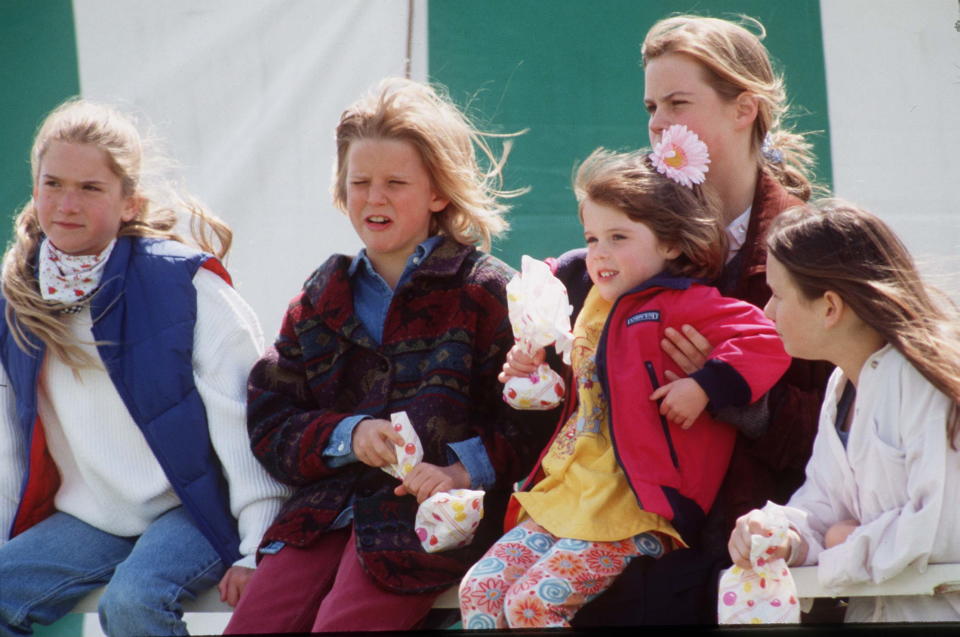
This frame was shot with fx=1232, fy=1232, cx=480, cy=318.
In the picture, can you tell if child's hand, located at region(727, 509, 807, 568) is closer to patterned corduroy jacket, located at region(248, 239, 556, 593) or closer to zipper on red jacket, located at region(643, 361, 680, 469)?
zipper on red jacket, located at region(643, 361, 680, 469)

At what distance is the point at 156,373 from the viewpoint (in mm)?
2656

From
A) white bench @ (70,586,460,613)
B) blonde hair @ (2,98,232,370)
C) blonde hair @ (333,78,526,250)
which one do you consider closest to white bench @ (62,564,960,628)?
blonde hair @ (333,78,526,250)

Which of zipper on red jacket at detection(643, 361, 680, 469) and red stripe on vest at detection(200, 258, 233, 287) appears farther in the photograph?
red stripe on vest at detection(200, 258, 233, 287)

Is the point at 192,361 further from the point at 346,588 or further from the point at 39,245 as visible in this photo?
the point at 346,588

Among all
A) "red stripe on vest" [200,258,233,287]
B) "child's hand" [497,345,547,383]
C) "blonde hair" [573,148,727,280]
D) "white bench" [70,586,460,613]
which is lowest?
"white bench" [70,586,460,613]

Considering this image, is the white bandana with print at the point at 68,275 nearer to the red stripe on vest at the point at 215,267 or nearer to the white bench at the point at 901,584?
the red stripe on vest at the point at 215,267

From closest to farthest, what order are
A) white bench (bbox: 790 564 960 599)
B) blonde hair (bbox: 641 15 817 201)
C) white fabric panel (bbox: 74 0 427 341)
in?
1. white bench (bbox: 790 564 960 599)
2. blonde hair (bbox: 641 15 817 201)
3. white fabric panel (bbox: 74 0 427 341)

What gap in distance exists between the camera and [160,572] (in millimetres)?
2471

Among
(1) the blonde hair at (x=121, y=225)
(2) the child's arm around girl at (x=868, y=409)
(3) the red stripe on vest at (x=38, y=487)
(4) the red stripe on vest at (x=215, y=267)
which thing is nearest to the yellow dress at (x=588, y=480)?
(2) the child's arm around girl at (x=868, y=409)

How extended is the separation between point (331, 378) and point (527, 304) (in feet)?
1.60

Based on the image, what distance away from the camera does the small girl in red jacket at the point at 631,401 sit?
216cm

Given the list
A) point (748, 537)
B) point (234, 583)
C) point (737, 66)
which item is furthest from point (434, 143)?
point (748, 537)

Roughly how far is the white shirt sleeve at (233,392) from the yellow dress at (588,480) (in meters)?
0.60

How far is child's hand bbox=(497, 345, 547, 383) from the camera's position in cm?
234
